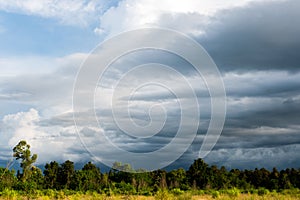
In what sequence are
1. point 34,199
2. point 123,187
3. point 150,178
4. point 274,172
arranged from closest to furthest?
point 34,199, point 123,187, point 150,178, point 274,172

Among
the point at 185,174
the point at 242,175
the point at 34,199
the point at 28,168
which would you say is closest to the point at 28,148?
the point at 28,168

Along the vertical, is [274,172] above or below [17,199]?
above

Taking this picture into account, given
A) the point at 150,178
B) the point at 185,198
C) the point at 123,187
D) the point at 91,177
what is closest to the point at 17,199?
the point at 185,198

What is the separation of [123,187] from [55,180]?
A: 11980 millimetres

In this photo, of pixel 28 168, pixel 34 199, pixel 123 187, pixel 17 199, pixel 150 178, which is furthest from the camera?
pixel 150 178

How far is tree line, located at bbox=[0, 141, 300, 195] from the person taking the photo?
2179 inches

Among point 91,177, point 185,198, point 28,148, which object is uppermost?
point 28,148

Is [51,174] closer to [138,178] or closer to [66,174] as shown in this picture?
[66,174]

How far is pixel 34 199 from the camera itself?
2397cm


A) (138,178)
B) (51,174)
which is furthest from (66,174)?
(138,178)

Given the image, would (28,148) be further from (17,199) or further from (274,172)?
(274,172)

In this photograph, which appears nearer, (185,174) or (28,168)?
(28,168)

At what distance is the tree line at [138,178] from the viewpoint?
2179 inches

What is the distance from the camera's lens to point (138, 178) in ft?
196
